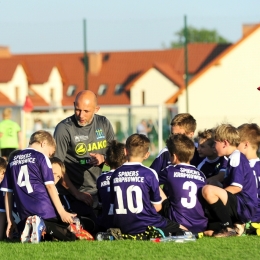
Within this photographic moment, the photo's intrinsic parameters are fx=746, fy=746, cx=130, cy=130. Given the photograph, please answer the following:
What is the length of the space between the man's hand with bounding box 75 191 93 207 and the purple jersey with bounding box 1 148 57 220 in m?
0.83

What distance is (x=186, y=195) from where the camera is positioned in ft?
26.6

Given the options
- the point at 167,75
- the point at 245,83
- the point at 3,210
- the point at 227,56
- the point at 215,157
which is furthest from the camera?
the point at 167,75

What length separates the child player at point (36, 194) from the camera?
8.04m

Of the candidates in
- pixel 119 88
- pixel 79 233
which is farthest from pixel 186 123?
pixel 119 88

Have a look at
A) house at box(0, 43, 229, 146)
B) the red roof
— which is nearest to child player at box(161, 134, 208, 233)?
house at box(0, 43, 229, 146)

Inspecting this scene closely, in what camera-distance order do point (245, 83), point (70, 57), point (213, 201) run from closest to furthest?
point (213, 201) < point (245, 83) < point (70, 57)

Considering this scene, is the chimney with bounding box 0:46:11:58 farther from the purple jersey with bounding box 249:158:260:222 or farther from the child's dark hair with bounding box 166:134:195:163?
the child's dark hair with bounding box 166:134:195:163

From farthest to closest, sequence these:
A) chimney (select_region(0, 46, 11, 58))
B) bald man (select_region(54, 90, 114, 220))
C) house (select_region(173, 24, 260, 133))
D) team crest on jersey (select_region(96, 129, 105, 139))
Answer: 1. chimney (select_region(0, 46, 11, 58))
2. house (select_region(173, 24, 260, 133))
3. team crest on jersey (select_region(96, 129, 105, 139))
4. bald man (select_region(54, 90, 114, 220))

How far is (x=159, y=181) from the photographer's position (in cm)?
842

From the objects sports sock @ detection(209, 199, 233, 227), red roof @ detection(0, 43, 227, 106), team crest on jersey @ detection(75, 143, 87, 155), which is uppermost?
red roof @ detection(0, 43, 227, 106)

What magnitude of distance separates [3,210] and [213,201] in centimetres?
247

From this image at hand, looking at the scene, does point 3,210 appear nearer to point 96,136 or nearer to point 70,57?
point 96,136

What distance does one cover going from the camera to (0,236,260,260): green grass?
273 inches

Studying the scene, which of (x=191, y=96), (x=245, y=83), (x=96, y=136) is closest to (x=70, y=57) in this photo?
(x=191, y=96)
